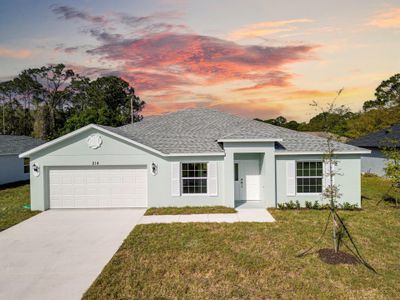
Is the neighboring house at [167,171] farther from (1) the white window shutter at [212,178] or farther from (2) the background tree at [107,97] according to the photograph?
(2) the background tree at [107,97]

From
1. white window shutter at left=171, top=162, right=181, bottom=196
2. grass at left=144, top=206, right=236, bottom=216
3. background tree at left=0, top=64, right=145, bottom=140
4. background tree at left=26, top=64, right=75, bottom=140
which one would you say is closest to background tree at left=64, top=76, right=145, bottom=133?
background tree at left=0, top=64, right=145, bottom=140

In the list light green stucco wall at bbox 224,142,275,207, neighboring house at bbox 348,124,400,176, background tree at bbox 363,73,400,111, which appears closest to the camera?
light green stucco wall at bbox 224,142,275,207

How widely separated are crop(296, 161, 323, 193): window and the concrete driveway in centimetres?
868

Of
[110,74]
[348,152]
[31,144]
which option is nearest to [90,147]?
[348,152]

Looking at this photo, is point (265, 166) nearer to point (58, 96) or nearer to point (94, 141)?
point (94, 141)

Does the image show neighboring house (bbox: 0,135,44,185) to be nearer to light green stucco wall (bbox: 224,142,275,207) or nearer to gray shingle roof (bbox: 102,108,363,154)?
gray shingle roof (bbox: 102,108,363,154)

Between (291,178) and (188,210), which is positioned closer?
(188,210)

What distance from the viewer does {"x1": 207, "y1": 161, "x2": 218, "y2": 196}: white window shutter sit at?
1480cm

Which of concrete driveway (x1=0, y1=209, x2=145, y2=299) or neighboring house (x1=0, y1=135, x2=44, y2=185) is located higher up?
neighboring house (x1=0, y1=135, x2=44, y2=185)

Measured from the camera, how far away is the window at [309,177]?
14.8 metres

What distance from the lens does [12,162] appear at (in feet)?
85.5

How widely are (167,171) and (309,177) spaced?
7.77m

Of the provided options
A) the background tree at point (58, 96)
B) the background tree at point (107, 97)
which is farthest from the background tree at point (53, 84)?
the background tree at point (107, 97)

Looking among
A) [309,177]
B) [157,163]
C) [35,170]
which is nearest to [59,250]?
[157,163]
